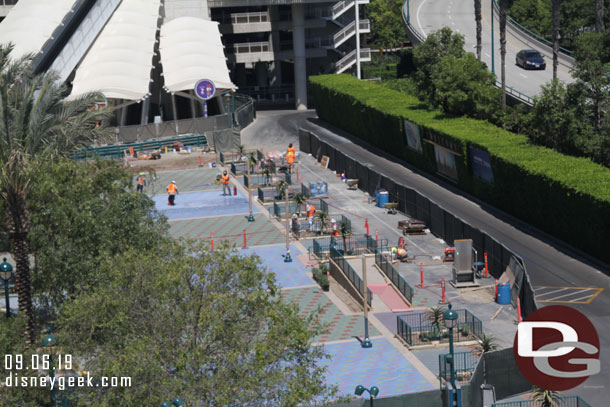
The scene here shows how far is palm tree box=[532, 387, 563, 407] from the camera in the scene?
31469 millimetres

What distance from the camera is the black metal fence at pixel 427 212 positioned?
153 feet

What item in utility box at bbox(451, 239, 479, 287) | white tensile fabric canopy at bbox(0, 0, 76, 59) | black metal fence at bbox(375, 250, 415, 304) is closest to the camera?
A: black metal fence at bbox(375, 250, 415, 304)

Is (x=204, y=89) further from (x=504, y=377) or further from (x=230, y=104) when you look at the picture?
(x=504, y=377)

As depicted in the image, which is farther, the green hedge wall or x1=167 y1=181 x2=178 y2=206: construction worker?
x1=167 y1=181 x2=178 y2=206: construction worker

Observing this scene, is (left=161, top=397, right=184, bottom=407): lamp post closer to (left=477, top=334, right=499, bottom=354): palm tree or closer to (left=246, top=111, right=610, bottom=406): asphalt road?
(left=477, top=334, right=499, bottom=354): palm tree

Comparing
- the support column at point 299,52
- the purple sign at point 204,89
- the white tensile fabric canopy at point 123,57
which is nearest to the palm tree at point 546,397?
the purple sign at point 204,89

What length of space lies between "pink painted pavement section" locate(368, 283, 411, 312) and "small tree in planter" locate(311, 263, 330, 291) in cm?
216

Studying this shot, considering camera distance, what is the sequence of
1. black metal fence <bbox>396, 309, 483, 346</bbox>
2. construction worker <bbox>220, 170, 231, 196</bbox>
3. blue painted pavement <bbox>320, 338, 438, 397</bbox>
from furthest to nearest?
construction worker <bbox>220, 170, 231, 196</bbox> < black metal fence <bbox>396, 309, 483, 346</bbox> < blue painted pavement <bbox>320, 338, 438, 397</bbox>

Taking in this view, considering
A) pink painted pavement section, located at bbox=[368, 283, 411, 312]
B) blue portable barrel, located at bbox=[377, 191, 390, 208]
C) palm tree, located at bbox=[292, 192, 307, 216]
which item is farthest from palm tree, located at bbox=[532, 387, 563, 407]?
blue portable barrel, located at bbox=[377, 191, 390, 208]

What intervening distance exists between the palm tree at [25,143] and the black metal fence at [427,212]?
20.0 metres

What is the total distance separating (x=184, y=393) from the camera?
84.7 ft

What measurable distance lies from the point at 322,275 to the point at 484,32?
67692 mm

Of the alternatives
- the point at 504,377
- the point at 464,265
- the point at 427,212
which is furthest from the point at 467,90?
the point at 504,377

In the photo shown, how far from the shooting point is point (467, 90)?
7250cm
